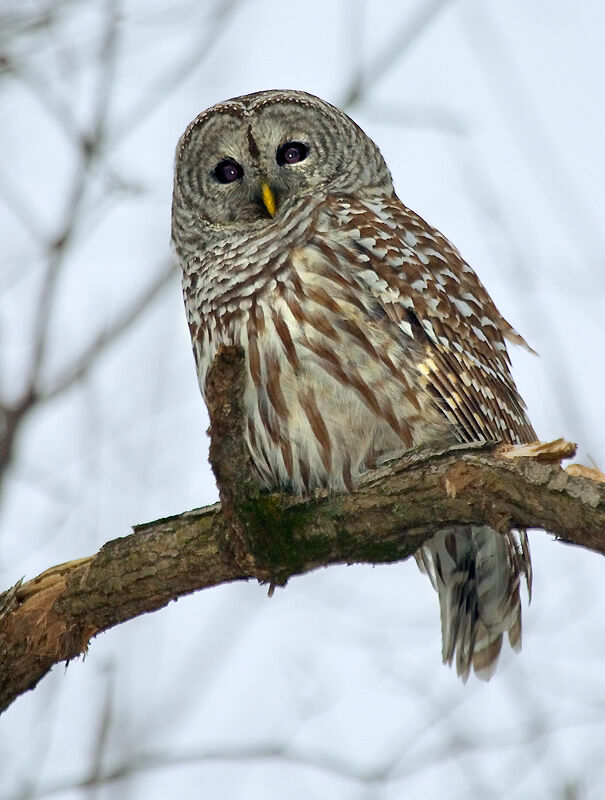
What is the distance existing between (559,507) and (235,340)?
1.79 meters

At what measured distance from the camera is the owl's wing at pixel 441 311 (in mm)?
4609

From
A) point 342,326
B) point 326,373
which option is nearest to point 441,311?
point 342,326

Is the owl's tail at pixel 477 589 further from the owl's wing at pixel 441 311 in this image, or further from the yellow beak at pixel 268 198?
the yellow beak at pixel 268 198

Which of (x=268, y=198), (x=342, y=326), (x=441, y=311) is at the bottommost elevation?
(x=342, y=326)

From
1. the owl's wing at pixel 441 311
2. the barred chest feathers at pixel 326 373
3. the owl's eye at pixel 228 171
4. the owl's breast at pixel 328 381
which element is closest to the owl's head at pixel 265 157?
the owl's eye at pixel 228 171

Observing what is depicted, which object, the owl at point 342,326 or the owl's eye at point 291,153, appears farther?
the owl's eye at point 291,153

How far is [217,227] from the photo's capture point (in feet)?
17.9

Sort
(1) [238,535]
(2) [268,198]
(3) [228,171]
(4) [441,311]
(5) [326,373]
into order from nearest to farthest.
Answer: (1) [238,535] → (5) [326,373] → (4) [441,311] → (2) [268,198] → (3) [228,171]

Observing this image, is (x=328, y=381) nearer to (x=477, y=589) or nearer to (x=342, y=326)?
(x=342, y=326)

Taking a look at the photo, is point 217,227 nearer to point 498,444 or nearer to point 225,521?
point 225,521

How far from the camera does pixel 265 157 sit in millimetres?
5453

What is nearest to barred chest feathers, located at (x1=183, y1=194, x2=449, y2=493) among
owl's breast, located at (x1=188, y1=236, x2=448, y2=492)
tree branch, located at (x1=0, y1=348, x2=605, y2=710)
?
owl's breast, located at (x1=188, y1=236, x2=448, y2=492)

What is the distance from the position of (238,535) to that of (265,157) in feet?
7.34

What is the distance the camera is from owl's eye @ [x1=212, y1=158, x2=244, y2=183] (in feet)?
18.2
